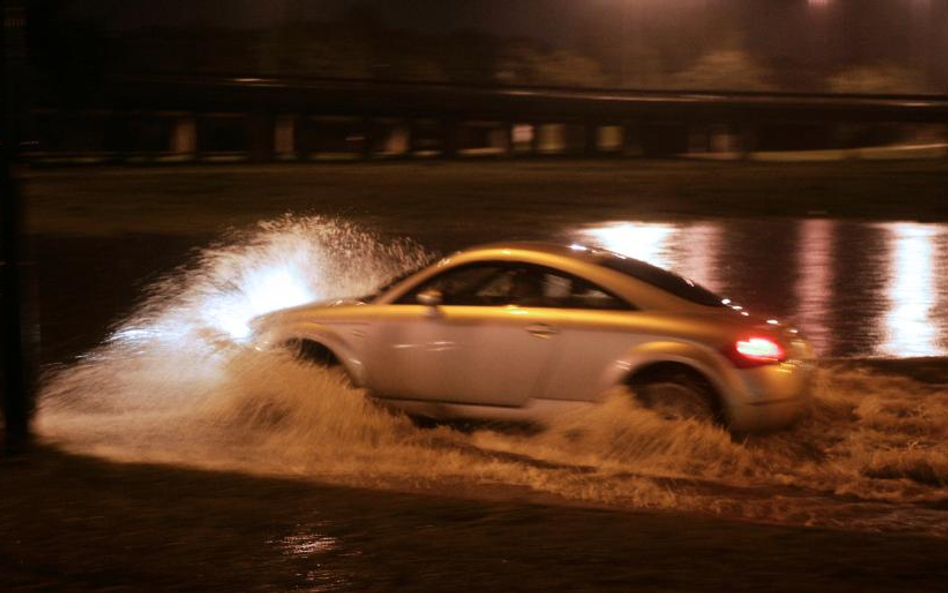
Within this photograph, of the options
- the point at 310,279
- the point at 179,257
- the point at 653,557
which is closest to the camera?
the point at 653,557

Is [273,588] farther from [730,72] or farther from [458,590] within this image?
[730,72]

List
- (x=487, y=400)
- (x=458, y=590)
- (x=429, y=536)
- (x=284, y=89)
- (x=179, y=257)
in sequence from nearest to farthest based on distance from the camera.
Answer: (x=458, y=590)
(x=429, y=536)
(x=487, y=400)
(x=179, y=257)
(x=284, y=89)

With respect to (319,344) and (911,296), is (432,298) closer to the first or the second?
(319,344)

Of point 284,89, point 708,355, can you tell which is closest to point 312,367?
point 708,355

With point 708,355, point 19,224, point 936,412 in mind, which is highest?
point 19,224

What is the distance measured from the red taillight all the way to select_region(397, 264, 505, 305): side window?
5.71 ft

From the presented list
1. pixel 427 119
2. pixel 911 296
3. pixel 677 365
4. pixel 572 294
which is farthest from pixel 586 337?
pixel 427 119

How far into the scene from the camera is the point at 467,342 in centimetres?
901

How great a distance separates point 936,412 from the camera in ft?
31.8

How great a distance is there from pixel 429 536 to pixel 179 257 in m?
14.2

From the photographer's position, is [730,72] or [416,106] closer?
[416,106]

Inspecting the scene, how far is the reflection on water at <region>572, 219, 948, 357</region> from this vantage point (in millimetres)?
14211

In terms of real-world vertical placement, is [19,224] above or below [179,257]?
above

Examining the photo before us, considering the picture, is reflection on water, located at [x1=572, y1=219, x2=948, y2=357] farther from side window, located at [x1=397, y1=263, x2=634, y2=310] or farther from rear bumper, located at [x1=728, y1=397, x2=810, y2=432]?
side window, located at [x1=397, y1=263, x2=634, y2=310]
